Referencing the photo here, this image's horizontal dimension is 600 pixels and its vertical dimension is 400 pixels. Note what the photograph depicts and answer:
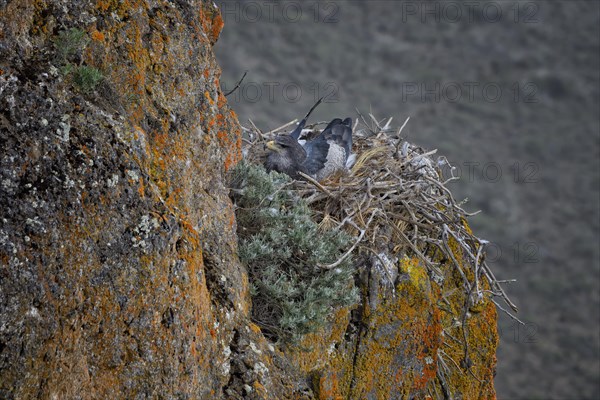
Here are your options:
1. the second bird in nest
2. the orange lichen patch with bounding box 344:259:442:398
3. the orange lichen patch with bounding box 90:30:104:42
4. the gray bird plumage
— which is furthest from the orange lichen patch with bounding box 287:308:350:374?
the orange lichen patch with bounding box 90:30:104:42

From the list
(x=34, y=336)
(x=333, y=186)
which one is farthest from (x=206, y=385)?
(x=333, y=186)

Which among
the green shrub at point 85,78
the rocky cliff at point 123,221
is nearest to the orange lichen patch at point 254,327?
the rocky cliff at point 123,221

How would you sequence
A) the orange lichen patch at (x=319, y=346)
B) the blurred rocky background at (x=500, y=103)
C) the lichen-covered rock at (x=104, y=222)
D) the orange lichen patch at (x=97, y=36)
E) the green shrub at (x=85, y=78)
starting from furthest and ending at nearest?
the blurred rocky background at (x=500, y=103) < the orange lichen patch at (x=319, y=346) < the orange lichen patch at (x=97, y=36) < the green shrub at (x=85, y=78) < the lichen-covered rock at (x=104, y=222)

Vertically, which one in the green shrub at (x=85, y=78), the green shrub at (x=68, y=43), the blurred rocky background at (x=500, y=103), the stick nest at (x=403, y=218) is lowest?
the blurred rocky background at (x=500, y=103)

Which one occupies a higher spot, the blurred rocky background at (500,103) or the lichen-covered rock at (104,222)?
the lichen-covered rock at (104,222)

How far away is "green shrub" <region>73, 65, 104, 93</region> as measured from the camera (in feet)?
11.8

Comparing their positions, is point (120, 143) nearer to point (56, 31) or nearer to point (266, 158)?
point (56, 31)

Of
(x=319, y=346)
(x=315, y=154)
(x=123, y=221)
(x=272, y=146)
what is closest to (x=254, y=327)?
(x=319, y=346)

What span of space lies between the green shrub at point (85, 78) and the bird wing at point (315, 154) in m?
3.14

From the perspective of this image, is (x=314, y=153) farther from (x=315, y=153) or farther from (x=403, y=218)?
(x=403, y=218)

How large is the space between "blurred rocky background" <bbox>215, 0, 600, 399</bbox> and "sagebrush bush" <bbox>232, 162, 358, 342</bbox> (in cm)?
2341

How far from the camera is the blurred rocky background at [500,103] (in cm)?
3014

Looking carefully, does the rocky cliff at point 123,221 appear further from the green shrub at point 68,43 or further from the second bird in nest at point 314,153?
the second bird in nest at point 314,153

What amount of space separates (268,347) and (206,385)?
0.53m
